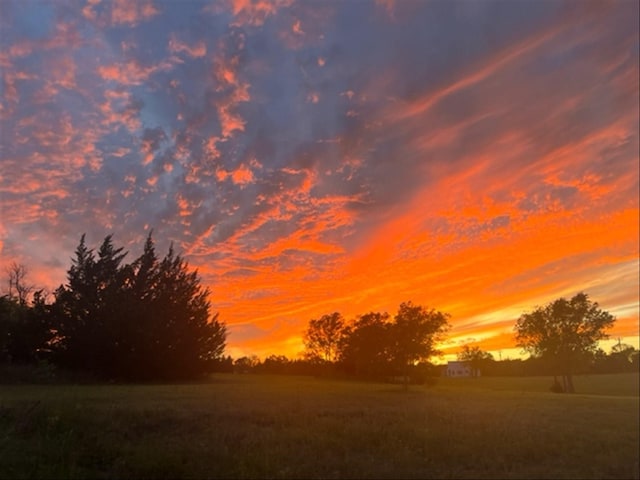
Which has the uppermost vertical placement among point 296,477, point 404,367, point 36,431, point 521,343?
point 521,343

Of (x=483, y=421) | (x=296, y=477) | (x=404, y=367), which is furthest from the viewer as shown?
(x=404, y=367)

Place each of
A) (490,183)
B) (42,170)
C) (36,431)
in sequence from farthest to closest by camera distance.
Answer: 1. (490,183)
2. (42,170)
3. (36,431)

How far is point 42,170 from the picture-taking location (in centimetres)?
1481

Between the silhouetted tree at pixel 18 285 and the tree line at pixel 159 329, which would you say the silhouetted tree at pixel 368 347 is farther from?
the silhouetted tree at pixel 18 285

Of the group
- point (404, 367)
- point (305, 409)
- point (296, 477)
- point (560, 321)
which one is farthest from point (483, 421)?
point (560, 321)

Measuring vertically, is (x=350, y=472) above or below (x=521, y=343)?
below

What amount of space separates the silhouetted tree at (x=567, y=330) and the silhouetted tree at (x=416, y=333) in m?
19.4

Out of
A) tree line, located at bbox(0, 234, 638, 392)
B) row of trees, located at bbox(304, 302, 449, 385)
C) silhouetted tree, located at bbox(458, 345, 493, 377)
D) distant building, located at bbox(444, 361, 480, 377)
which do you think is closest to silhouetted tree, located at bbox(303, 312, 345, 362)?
row of trees, located at bbox(304, 302, 449, 385)

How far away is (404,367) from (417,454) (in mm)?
44390

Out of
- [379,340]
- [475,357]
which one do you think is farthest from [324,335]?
[475,357]

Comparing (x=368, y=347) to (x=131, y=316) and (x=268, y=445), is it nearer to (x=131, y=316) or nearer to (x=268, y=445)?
(x=131, y=316)

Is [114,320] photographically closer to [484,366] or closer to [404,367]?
[404,367]

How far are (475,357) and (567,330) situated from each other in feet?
288

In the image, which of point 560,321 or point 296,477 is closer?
point 296,477
